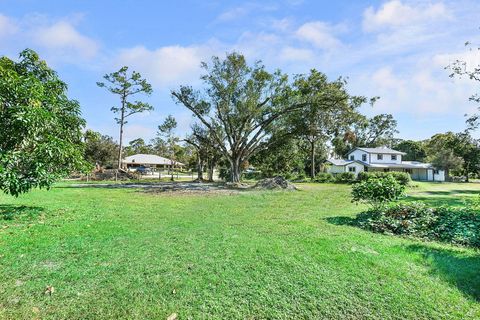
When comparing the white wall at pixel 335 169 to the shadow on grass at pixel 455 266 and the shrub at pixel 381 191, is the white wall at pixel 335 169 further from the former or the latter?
the shadow on grass at pixel 455 266

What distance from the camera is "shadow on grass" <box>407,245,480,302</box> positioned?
3902 mm

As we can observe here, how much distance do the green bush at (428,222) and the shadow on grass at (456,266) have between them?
1277 millimetres

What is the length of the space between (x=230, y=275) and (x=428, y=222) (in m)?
5.79

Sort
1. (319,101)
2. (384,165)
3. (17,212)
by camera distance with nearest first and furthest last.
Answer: (17,212) < (319,101) < (384,165)

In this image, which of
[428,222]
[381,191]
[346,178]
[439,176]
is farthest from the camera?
[439,176]

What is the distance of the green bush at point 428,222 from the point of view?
6.46 m

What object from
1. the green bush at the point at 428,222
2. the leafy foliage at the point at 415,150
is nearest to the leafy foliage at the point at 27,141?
the green bush at the point at 428,222

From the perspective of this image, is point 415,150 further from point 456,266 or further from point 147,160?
point 456,266

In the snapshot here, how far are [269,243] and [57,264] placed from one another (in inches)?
133

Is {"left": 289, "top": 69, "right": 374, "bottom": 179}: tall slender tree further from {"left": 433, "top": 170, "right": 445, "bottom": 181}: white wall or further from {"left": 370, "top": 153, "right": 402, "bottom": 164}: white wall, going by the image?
{"left": 433, "top": 170, "right": 445, "bottom": 181}: white wall

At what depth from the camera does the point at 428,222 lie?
721 centimetres

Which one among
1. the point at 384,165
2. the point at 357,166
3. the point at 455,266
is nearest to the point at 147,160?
the point at 357,166

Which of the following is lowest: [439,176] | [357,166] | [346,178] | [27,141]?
[346,178]

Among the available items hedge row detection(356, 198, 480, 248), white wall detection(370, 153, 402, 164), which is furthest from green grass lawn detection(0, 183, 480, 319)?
white wall detection(370, 153, 402, 164)
